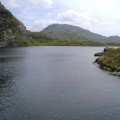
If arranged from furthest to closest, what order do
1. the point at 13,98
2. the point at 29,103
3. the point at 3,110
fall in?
the point at 13,98 < the point at 29,103 < the point at 3,110

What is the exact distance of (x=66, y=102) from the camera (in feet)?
212

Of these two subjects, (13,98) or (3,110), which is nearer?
(3,110)

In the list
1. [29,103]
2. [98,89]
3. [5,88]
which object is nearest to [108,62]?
[98,89]

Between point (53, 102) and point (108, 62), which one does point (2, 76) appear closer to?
point (53, 102)

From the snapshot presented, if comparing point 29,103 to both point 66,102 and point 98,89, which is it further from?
point 98,89

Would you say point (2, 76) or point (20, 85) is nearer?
point (20, 85)

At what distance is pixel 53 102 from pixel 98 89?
69.0 feet

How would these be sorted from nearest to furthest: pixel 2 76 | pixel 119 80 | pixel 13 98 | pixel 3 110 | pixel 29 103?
pixel 3 110, pixel 29 103, pixel 13 98, pixel 119 80, pixel 2 76

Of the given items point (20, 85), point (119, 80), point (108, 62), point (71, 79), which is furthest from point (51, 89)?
point (108, 62)

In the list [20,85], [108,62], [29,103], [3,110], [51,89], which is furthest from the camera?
[108,62]

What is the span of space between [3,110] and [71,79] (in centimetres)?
4392

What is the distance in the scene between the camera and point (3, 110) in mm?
58000

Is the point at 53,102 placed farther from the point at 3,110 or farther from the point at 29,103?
the point at 3,110

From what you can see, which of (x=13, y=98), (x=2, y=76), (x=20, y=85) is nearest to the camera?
(x=13, y=98)
